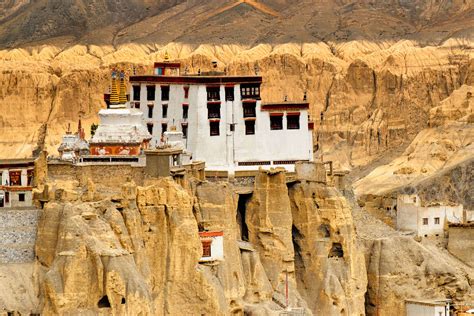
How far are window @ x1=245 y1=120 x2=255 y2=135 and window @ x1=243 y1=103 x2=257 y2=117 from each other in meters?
0.33

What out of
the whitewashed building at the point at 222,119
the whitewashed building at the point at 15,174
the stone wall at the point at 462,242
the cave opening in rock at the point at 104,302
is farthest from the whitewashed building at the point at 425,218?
the cave opening in rock at the point at 104,302

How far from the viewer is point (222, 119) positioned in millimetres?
96625

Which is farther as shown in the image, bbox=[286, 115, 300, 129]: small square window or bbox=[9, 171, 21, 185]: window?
bbox=[286, 115, 300, 129]: small square window

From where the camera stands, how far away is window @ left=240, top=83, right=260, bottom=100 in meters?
97.2

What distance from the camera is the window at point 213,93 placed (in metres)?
96.4

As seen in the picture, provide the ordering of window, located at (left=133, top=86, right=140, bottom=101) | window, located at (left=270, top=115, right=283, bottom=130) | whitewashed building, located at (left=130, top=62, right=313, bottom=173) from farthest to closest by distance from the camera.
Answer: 1. window, located at (left=270, top=115, right=283, bottom=130)
2. window, located at (left=133, top=86, right=140, bottom=101)
3. whitewashed building, located at (left=130, top=62, right=313, bottom=173)

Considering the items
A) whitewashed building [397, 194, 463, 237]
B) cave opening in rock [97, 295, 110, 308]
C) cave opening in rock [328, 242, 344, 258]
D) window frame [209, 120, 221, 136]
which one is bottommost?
cave opening in rock [97, 295, 110, 308]

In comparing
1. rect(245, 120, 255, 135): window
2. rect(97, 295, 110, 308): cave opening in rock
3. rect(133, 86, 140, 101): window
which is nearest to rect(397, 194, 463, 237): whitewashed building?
rect(245, 120, 255, 135): window

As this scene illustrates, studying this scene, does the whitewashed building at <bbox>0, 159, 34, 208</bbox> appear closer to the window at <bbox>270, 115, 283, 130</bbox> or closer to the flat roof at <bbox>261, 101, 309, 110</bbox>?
the flat roof at <bbox>261, 101, 309, 110</bbox>

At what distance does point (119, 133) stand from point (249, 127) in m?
8.83

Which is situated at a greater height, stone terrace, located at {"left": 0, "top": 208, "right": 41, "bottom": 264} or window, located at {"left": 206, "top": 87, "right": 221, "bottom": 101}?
window, located at {"left": 206, "top": 87, "right": 221, "bottom": 101}

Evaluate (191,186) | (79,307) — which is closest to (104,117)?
(191,186)

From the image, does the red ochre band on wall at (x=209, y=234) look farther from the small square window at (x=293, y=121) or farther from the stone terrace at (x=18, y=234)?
the small square window at (x=293, y=121)

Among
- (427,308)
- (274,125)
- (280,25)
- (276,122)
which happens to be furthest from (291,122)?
(280,25)
